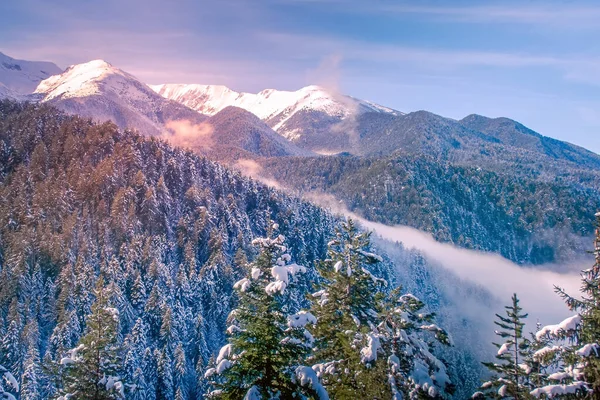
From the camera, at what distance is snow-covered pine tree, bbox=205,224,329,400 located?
12430mm

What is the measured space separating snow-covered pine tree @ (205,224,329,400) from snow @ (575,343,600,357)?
712cm

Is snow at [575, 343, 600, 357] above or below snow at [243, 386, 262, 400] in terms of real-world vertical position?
above

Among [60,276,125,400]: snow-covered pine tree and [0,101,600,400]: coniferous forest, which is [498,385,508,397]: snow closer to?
[0,101,600,400]: coniferous forest

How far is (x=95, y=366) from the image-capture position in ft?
60.3

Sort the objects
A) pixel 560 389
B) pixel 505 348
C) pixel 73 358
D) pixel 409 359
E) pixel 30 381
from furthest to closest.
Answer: pixel 30 381, pixel 73 358, pixel 505 348, pixel 409 359, pixel 560 389

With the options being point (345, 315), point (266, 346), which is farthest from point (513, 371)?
point (266, 346)

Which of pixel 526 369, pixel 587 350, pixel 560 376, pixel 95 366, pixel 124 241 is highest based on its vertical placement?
pixel 587 350

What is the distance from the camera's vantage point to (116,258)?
8388 centimetres

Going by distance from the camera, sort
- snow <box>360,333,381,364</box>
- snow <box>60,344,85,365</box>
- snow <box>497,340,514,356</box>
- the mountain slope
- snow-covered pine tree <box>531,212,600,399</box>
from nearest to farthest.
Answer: snow-covered pine tree <box>531,212,600,399</box>, snow <box>360,333,381,364</box>, snow <box>497,340,514,356</box>, snow <box>60,344,85,365</box>, the mountain slope

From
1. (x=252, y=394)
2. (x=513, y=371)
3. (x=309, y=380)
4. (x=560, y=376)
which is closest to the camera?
(x=560, y=376)

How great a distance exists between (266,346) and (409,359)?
215 inches

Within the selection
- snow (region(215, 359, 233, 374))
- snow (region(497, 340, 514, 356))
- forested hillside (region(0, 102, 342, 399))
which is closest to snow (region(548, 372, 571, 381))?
snow (region(497, 340, 514, 356))

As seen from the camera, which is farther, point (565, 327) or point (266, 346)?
point (266, 346)

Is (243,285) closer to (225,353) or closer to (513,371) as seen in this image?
(225,353)
